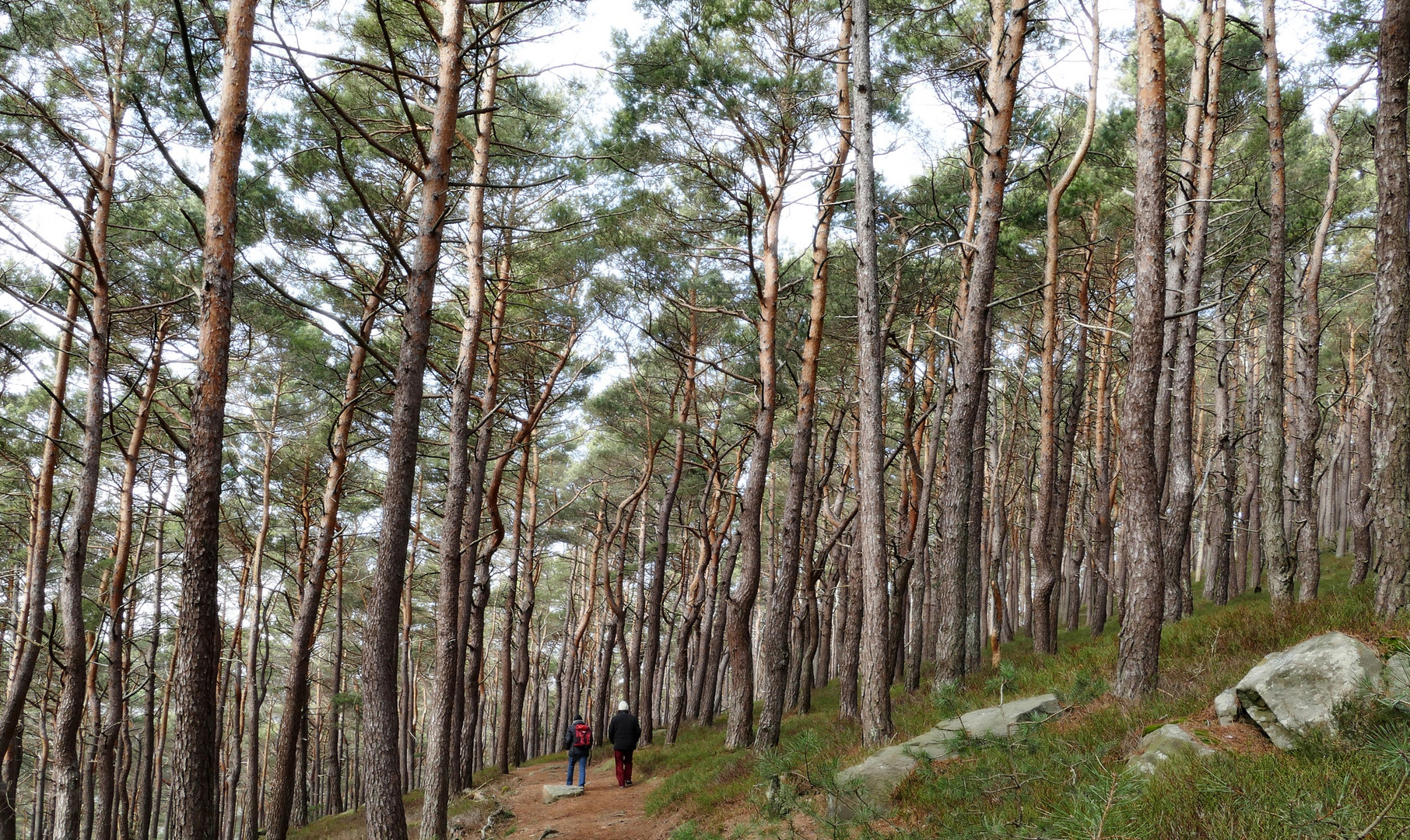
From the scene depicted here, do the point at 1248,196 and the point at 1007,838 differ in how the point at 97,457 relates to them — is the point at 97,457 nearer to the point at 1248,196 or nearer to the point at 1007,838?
the point at 1007,838

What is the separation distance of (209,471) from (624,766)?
32.1ft

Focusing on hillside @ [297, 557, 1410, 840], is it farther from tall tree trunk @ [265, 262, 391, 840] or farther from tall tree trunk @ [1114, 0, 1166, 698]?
tall tree trunk @ [265, 262, 391, 840]

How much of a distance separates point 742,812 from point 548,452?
57.8ft

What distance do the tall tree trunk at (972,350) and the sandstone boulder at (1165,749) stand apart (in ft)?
14.6

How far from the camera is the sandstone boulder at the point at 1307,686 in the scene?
444 cm

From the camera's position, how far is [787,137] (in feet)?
37.6

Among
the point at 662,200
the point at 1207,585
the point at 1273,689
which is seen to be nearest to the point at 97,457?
the point at 662,200

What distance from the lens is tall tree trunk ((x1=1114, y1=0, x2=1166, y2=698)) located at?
21.7 feet

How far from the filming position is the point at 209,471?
17.6 feet

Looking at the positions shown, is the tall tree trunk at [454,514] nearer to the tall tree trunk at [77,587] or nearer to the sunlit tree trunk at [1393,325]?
the tall tree trunk at [77,587]

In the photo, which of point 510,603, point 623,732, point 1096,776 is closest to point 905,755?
point 1096,776

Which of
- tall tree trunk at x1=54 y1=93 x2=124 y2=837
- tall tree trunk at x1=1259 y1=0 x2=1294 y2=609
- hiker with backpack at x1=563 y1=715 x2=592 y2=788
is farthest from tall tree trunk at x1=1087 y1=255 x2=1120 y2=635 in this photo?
tall tree trunk at x1=54 y1=93 x2=124 y2=837

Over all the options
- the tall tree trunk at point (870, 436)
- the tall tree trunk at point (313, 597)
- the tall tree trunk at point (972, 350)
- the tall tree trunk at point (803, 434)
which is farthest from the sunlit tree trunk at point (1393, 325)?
the tall tree trunk at point (313, 597)

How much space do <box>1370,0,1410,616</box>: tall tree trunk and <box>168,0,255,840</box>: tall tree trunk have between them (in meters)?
9.15
